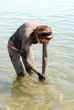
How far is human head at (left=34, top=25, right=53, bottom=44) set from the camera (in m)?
6.26

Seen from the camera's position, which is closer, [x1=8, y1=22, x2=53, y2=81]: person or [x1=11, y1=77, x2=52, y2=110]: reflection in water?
[x1=8, y1=22, x2=53, y2=81]: person

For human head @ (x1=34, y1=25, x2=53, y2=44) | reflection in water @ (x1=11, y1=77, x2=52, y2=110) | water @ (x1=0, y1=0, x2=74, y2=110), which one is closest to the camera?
human head @ (x1=34, y1=25, x2=53, y2=44)

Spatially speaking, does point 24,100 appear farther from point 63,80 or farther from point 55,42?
point 55,42

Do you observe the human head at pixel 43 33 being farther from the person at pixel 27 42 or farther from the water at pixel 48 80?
the water at pixel 48 80

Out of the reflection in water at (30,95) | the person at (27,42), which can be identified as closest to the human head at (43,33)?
the person at (27,42)

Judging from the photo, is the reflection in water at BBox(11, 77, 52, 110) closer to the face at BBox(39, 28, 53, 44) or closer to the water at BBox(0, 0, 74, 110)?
the water at BBox(0, 0, 74, 110)

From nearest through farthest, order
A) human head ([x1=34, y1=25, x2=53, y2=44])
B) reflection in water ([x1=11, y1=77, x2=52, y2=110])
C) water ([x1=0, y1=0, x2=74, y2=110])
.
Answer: human head ([x1=34, y1=25, x2=53, y2=44]) → reflection in water ([x1=11, y1=77, x2=52, y2=110]) → water ([x1=0, y1=0, x2=74, y2=110])

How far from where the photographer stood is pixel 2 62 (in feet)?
31.2

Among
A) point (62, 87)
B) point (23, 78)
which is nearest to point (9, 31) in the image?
point (23, 78)

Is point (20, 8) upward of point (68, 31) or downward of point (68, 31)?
downward

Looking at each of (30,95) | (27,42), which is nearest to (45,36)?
(27,42)

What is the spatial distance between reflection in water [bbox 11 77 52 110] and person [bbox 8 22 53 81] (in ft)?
0.97

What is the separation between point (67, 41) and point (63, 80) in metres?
3.98

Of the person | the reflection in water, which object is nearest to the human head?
the person
